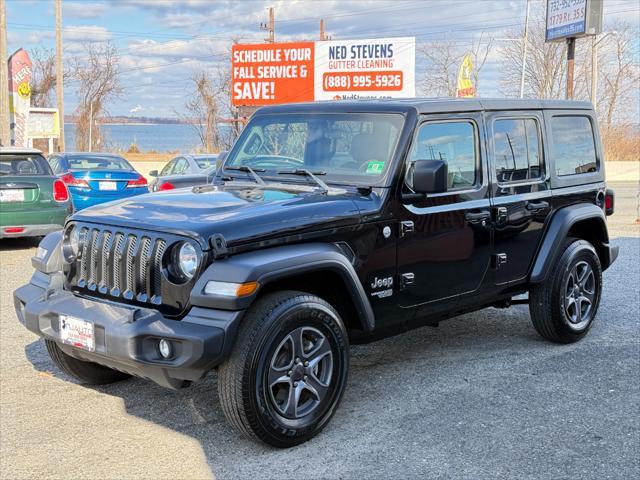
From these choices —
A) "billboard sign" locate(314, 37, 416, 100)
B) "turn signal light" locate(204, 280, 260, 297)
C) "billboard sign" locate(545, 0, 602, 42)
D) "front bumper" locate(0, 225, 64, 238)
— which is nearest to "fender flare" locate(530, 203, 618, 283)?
"turn signal light" locate(204, 280, 260, 297)

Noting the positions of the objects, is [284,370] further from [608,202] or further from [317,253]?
[608,202]

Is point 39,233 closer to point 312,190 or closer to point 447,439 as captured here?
point 312,190

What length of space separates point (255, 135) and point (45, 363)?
2350 mm

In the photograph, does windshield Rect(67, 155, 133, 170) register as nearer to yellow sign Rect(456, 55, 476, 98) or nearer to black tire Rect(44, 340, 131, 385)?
black tire Rect(44, 340, 131, 385)

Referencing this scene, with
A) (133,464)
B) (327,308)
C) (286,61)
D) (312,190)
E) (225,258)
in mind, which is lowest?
(133,464)

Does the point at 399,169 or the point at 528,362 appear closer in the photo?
the point at 399,169

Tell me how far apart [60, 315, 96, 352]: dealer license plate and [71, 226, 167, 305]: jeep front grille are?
230mm

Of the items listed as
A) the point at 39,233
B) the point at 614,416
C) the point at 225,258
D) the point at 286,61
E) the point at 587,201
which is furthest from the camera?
the point at 286,61

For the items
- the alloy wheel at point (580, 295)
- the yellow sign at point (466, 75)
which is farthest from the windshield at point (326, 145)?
the yellow sign at point (466, 75)

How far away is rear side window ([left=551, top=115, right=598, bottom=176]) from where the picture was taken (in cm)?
638

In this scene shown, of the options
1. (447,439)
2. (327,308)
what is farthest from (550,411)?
(327,308)

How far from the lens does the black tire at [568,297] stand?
6223 millimetres

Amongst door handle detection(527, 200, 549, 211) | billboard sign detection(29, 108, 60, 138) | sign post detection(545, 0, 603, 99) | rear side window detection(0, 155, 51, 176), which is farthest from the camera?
billboard sign detection(29, 108, 60, 138)

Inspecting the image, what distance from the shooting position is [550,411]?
→ 489cm
